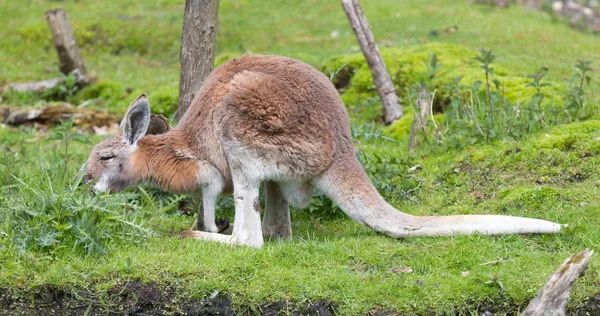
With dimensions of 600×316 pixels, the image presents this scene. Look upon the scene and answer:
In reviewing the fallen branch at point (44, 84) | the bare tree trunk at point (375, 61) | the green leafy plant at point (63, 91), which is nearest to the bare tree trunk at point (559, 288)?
the bare tree trunk at point (375, 61)

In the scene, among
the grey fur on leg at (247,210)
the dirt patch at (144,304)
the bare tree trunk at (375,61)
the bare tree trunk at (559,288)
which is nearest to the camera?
the bare tree trunk at (559,288)

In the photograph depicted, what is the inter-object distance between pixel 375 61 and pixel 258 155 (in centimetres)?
418

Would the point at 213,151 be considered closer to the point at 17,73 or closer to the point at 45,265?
the point at 45,265

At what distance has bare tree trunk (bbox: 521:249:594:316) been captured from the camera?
14.8 feet

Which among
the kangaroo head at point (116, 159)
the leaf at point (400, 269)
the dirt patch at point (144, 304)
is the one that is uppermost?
the kangaroo head at point (116, 159)

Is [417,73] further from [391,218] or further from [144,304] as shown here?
[144,304]

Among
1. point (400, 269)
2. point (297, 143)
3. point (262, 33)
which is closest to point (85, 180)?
point (297, 143)

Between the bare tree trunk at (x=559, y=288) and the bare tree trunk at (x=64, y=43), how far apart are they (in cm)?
964

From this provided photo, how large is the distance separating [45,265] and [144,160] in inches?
53.7

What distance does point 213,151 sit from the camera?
20.9 feet

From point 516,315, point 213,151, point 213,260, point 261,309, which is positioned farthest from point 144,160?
point 516,315

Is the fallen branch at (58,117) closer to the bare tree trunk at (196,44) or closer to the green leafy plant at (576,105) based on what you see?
the bare tree trunk at (196,44)

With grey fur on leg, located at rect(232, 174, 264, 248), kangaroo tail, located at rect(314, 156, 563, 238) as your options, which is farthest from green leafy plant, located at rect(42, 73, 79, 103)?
kangaroo tail, located at rect(314, 156, 563, 238)

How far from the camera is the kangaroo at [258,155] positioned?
19.9 ft
